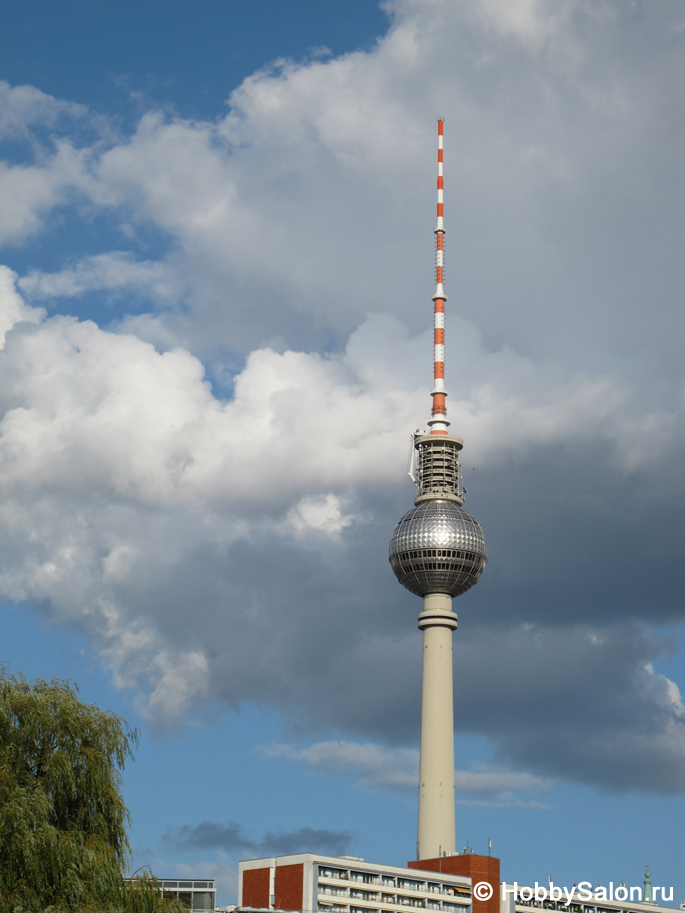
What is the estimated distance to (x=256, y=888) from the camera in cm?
13262

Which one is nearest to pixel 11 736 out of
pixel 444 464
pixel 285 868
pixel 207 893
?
pixel 207 893

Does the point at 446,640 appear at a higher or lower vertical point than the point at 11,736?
higher

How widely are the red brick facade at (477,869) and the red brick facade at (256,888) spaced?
79.3ft

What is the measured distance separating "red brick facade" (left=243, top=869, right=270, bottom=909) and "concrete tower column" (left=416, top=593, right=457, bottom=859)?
31.0 metres

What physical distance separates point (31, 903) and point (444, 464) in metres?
144

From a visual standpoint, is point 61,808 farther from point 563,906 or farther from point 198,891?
point 563,906

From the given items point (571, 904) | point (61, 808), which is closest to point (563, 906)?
point (571, 904)

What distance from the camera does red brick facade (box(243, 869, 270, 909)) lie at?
13088 cm

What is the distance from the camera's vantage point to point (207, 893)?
107125mm

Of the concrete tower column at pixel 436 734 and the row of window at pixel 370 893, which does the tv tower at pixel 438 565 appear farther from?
the row of window at pixel 370 893

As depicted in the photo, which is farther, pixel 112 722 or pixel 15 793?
pixel 112 722

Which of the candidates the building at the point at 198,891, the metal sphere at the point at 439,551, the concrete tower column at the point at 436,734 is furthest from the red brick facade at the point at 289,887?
the metal sphere at the point at 439,551

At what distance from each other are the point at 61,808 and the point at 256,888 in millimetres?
88112

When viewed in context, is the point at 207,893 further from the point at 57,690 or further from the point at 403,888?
the point at 57,690
